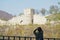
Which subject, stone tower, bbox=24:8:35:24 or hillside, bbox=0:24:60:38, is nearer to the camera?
hillside, bbox=0:24:60:38

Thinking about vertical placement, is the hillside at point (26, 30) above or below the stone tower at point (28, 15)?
below

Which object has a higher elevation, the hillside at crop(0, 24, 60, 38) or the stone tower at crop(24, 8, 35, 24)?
the stone tower at crop(24, 8, 35, 24)

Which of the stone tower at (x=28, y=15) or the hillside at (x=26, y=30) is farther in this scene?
the stone tower at (x=28, y=15)

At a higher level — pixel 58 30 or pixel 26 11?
pixel 26 11

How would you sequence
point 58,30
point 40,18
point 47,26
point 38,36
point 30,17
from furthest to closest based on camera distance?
point 30,17, point 40,18, point 47,26, point 58,30, point 38,36

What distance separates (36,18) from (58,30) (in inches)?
500

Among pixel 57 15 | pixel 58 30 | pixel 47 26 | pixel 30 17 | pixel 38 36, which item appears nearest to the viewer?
pixel 38 36

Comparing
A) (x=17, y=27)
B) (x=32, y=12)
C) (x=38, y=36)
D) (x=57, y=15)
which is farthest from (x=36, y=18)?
(x=38, y=36)

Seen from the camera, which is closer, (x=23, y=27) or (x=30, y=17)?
(x=23, y=27)

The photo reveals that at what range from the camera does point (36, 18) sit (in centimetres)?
4244

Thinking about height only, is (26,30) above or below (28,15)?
below

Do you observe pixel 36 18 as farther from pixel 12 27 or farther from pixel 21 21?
pixel 12 27

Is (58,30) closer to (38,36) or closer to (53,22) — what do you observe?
(53,22)

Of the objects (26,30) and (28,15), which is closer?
(26,30)
